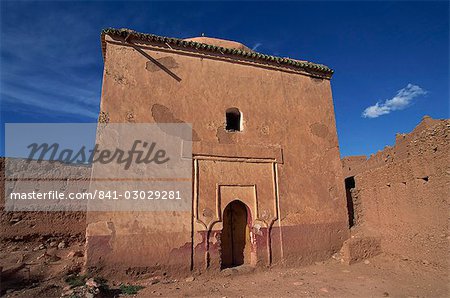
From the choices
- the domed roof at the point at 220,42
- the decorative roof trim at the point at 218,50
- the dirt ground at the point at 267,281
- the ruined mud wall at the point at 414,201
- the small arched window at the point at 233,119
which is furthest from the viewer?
the domed roof at the point at 220,42

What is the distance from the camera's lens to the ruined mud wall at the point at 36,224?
9.57 m

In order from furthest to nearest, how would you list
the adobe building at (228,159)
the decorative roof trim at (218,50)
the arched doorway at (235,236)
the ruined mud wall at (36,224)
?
the ruined mud wall at (36,224)
the arched doorway at (235,236)
the decorative roof trim at (218,50)
the adobe building at (228,159)

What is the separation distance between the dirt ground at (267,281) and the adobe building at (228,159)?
0.38m

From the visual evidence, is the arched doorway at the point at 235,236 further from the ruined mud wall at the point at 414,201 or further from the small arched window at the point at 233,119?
the ruined mud wall at the point at 414,201

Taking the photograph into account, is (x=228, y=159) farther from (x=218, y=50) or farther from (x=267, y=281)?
(x=218, y=50)

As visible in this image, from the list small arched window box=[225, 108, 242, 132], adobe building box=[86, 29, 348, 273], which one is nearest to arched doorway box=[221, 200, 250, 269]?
adobe building box=[86, 29, 348, 273]

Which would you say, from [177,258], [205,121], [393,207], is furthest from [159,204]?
[393,207]

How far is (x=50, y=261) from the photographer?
8203 millimetres

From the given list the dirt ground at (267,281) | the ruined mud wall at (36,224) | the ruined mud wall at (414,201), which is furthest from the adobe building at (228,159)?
the ruined mud wall at (36,224)

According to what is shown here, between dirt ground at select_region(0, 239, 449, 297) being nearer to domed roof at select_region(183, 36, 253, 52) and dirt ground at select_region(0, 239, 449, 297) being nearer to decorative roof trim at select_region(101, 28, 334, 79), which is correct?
decorative roof trim at select_region(101, 28, 334, 79)

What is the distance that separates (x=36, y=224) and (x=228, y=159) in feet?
23.8

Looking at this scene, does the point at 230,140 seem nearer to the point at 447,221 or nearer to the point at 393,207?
the point at 393,207

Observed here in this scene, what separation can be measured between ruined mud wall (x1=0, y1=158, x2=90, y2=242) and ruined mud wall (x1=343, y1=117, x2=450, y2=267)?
976 centimetres

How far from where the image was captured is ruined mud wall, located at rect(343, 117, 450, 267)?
20.7 ft
